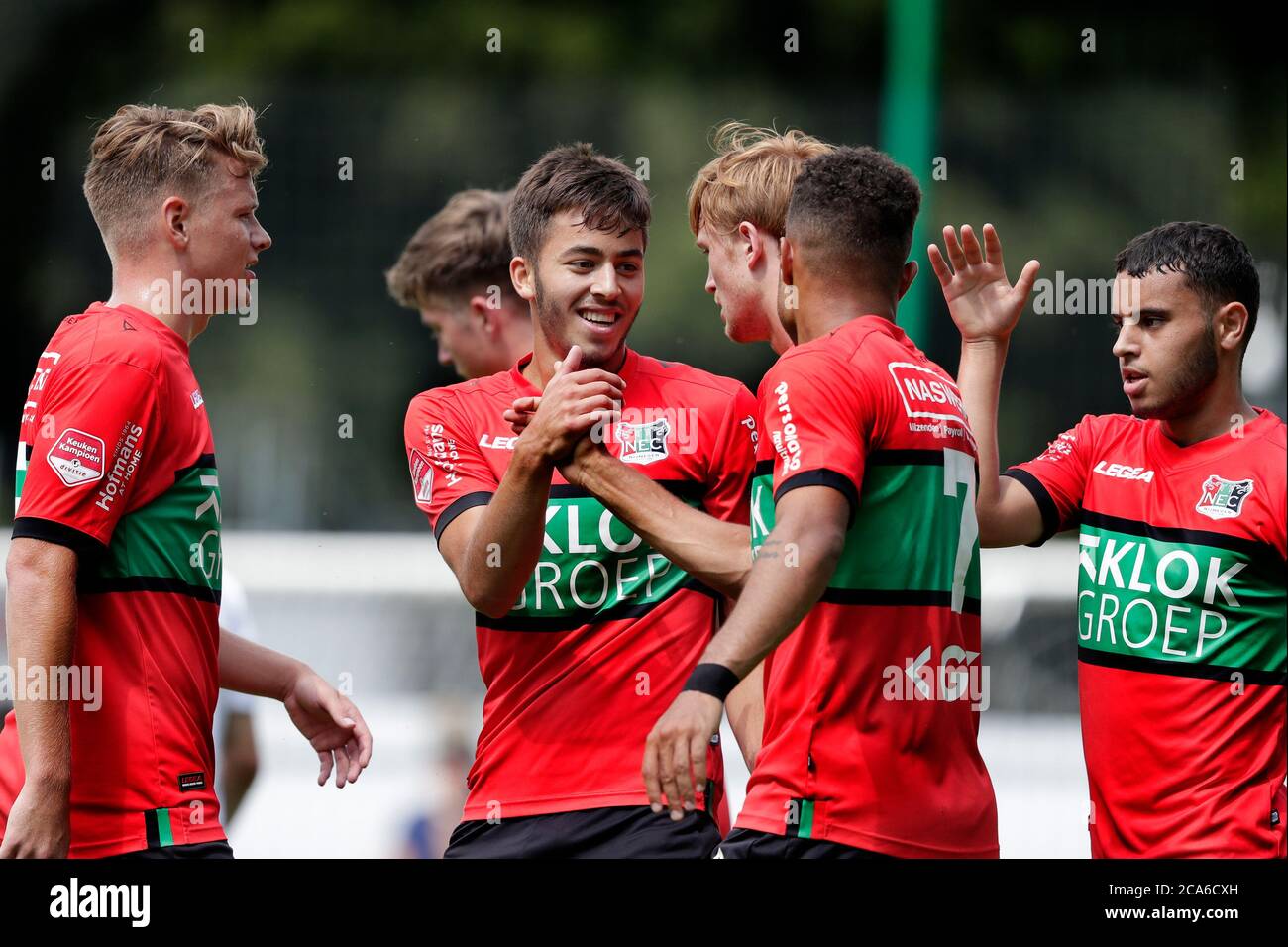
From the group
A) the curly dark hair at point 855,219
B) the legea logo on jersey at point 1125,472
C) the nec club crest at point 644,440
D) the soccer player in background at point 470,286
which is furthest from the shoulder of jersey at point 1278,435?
the soccer player in background at point 470,286

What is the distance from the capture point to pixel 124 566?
10.9ft

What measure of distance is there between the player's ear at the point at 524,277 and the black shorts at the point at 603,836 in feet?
4.20

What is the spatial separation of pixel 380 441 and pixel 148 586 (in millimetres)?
7462

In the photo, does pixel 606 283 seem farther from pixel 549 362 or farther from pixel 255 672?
pixel 255 672

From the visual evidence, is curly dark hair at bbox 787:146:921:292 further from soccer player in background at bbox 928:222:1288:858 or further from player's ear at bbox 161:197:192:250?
player's ear at bbox 161:197:192:250

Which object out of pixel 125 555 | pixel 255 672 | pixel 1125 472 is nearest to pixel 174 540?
pixel 125 555

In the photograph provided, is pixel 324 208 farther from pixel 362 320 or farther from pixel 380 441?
pixel 380 441

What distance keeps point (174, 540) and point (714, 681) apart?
1359 millimetres

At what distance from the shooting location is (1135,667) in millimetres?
3617

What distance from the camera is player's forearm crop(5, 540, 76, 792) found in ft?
10.2

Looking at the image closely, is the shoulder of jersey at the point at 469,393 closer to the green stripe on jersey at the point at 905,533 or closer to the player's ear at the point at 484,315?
the green stripe on jersey at the point at 905,533

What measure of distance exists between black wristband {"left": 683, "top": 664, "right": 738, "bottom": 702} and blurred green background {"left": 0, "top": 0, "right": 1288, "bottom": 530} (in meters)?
7.05

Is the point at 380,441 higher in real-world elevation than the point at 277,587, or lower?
higher
